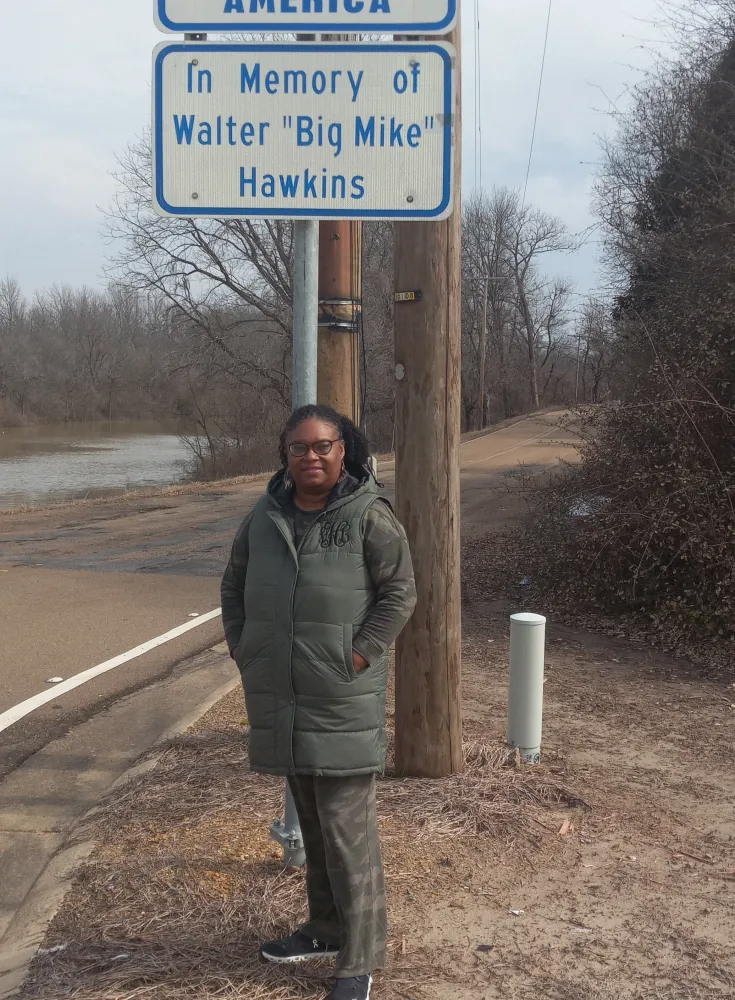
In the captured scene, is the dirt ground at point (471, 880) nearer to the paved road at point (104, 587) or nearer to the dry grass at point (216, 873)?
the dry grass at point (216, 873)

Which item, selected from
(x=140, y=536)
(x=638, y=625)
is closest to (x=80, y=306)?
(x=140, y=536)

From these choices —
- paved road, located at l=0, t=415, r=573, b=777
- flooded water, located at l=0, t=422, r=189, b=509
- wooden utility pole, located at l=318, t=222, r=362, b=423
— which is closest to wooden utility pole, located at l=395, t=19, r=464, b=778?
wooden utility pole, located at l=318, t=222, r=362, b=423

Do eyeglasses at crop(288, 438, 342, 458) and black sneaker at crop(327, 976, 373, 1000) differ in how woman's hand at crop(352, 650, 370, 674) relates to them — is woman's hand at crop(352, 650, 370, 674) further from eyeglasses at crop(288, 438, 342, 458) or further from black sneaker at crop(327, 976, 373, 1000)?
black sneaker at crop(327, 976, 373, 1000)

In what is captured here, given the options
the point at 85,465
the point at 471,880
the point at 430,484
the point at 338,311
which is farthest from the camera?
the point at 85,465

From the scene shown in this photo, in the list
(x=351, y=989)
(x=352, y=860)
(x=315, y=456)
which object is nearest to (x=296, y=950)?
(x=351, y=989)

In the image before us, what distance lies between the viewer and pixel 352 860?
276cm

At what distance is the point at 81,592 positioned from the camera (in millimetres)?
9977

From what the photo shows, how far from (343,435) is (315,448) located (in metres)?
0.18

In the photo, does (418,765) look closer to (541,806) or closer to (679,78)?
(541,806)

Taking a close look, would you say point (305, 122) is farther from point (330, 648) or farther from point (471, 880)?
point (471, 880)

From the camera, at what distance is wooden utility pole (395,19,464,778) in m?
4.16

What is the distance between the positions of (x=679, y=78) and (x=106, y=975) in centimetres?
1201

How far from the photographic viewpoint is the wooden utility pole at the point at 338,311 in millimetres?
4039

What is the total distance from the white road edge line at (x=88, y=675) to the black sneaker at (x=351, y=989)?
12.3ft
